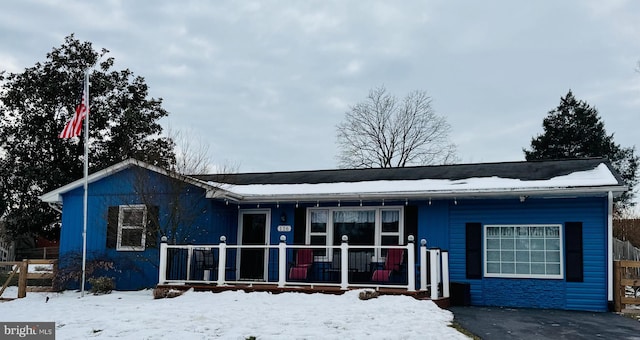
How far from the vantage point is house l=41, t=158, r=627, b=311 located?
1141cm

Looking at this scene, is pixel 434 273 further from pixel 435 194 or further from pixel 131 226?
pixel 131 226

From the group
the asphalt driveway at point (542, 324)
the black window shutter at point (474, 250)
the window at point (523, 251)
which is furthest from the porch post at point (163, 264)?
the window at point (523, 251)

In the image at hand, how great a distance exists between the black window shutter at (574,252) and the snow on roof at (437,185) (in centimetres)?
97

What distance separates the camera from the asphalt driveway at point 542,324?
806cm

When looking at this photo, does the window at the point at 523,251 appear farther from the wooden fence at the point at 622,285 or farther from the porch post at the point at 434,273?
the porch post at the point at 434,273

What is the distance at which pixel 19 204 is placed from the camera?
23.1 meters

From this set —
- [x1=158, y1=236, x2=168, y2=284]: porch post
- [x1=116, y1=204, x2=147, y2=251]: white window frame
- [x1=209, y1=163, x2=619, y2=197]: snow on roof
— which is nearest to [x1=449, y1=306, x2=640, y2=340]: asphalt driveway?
[x1=209, y1=163, x2=619, y2=197]: snow on roof

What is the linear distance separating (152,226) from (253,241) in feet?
7.82

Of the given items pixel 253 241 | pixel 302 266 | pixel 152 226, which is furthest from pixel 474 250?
pixel 152 226

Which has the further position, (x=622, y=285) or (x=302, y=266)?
(x=302, y=266)

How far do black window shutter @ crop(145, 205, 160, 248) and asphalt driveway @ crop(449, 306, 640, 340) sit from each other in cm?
687

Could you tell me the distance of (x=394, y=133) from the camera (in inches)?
1460

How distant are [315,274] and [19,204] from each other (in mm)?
15452

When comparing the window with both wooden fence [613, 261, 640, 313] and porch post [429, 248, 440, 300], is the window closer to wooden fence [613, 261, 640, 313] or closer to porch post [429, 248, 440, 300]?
wooden fence [613, 261, 640, 313]
